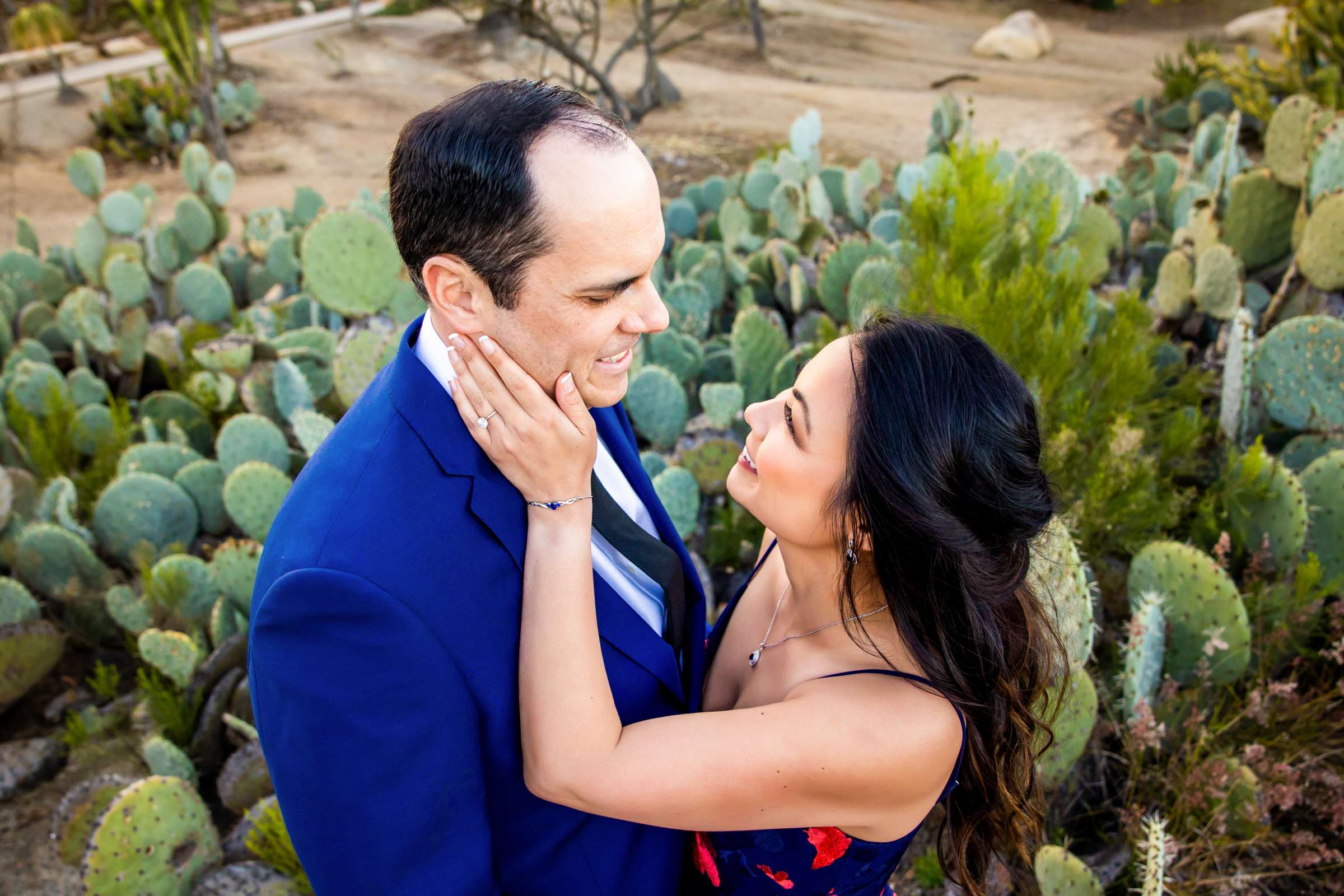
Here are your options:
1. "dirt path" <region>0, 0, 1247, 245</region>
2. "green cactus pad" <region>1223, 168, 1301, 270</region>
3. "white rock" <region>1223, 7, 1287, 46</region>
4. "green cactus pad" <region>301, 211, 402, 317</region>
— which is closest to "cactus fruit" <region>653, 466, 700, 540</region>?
"green cactus pad" <region>301, 211, 402, 317</region>

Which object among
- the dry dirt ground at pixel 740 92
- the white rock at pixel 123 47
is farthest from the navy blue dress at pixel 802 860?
the white rock at pixel 123 47

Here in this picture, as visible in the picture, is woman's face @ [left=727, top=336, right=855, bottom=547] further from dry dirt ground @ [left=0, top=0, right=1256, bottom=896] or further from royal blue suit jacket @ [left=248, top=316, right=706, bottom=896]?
dry dirt ground @ [left=0, top=0, right=1256, bottom=896]

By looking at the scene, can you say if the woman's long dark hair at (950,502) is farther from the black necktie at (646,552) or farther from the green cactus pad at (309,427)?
the green cactus pad at (309,427)

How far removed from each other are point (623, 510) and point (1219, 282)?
403cm

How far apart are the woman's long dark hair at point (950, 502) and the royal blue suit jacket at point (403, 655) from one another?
0.45 metres

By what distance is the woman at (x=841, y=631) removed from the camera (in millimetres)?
1397

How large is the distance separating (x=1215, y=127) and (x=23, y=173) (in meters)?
13.3

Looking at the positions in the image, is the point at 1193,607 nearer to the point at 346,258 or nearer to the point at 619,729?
the point at 619,729

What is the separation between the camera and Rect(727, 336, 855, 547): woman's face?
1.62 metres

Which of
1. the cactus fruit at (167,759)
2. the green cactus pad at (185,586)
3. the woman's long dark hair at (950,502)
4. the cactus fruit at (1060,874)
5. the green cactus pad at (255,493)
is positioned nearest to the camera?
the woman's long dark hair at (950,502)

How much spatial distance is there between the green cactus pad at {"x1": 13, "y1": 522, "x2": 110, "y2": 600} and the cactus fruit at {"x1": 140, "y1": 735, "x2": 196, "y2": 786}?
3.72ft

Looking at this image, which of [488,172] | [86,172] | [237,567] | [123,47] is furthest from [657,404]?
[123,47]

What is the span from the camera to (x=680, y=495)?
364 centimetres

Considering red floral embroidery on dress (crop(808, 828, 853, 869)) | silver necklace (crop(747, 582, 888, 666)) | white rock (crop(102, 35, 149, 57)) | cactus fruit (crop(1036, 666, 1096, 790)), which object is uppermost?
white rock (crop(102, 35, 149, 57))
